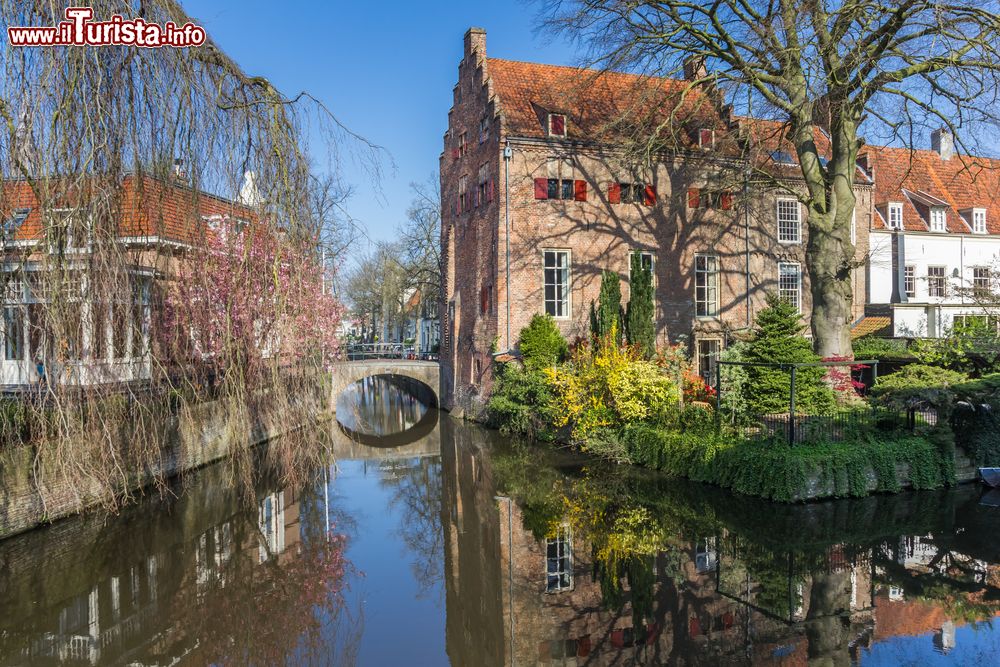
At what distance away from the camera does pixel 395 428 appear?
25.0 metres

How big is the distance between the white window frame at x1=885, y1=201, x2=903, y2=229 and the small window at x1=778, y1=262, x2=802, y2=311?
4.81 meters

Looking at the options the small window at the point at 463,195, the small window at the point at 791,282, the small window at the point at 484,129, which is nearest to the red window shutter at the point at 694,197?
the small window at the point at 791,282

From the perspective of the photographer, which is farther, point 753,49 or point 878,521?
point 753,49

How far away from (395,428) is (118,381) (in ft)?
55.3

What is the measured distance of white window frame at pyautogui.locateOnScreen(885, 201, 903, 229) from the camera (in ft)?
86.4

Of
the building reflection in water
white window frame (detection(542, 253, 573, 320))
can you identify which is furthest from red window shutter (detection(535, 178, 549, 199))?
the building reflection in water

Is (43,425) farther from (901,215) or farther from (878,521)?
(901,215)

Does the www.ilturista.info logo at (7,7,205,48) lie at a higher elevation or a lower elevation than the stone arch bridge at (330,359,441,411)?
higher

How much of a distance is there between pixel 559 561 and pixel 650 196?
15.7 metres

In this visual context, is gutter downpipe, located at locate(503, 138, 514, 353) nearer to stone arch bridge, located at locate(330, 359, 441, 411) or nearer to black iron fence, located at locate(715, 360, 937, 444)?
stone arch bridge, located at locate(330, 359, 441, 411)

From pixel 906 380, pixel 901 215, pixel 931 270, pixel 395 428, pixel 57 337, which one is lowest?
pixel 395 428

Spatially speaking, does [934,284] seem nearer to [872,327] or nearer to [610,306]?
[872,327]

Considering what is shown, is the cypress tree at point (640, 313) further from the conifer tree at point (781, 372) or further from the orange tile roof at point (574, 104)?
the conifer tree at point (781, 372)

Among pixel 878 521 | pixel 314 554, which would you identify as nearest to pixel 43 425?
pixel 314 554
